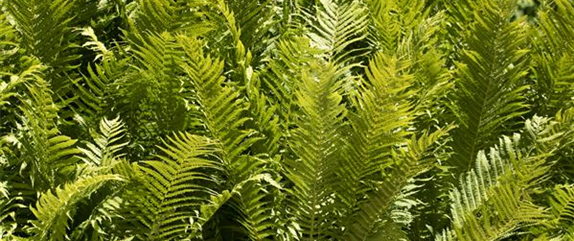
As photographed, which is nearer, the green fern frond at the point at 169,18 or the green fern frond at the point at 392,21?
the green fern frond at the point at 169,18

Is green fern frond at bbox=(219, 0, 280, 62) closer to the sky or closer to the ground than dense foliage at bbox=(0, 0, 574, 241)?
closer to the sky

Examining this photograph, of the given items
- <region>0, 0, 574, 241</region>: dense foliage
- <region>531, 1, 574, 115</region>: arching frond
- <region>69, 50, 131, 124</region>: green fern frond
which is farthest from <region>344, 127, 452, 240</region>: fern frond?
<region>69, 50, 131, 124</region>: green fern frond

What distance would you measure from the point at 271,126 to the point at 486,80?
1.89 ft

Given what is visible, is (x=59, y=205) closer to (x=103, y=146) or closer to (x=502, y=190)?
(x=103, y=146)

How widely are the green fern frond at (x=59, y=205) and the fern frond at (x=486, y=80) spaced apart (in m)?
0.93

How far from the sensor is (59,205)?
1.84 meters

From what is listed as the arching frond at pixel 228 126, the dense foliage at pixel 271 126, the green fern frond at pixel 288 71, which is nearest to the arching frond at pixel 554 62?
the dense foliage at pixel 271 126

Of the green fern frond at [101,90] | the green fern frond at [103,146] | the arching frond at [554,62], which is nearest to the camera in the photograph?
the green fern frond at [103,146]

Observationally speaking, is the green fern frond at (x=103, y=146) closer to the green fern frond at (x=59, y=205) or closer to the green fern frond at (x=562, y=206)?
the green fern frond at (x=59, y=205)

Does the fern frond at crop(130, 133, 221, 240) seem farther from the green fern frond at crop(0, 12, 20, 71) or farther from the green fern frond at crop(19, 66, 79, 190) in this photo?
the green fern frond at crop(0, 12, 20, 71)

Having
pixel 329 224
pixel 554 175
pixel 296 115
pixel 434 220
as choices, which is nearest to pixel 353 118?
pixel 296 115

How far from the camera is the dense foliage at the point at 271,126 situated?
77.9 inches

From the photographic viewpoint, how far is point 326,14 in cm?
241

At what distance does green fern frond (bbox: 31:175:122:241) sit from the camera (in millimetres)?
1824
